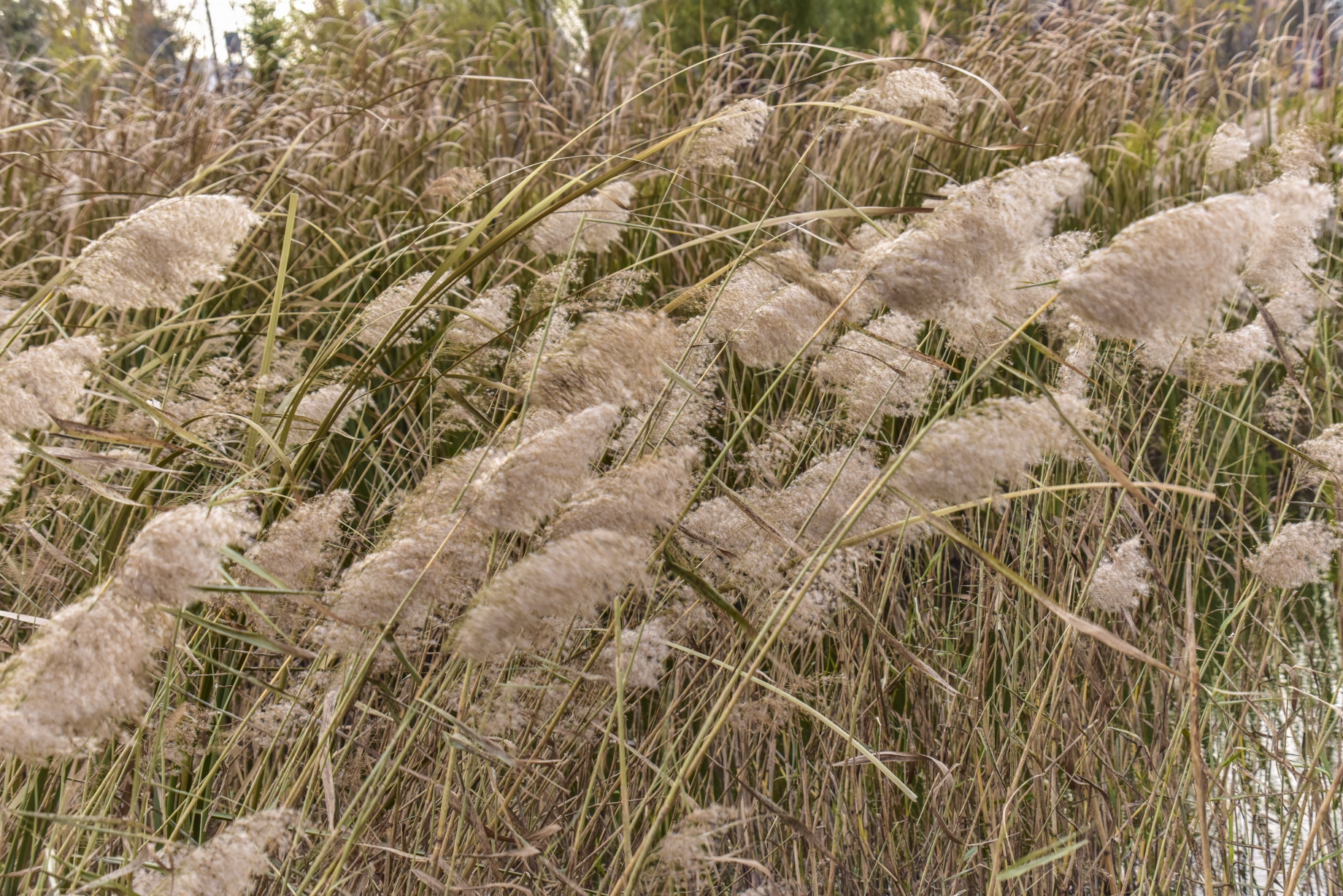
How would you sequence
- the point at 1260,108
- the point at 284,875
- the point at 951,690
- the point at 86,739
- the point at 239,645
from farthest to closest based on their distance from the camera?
1. the point at 1260,108
2. the point at 239,645
3. the point at 951,690
4. the point at 284,875
5. the point at 86,739

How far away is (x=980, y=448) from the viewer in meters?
0.90

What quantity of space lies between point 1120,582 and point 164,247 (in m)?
1.33

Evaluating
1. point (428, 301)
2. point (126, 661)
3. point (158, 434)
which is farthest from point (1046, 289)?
point (158, 434)

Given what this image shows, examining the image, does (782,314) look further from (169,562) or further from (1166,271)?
(169,562)

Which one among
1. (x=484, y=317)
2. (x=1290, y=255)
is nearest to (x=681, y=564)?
(x=484, y=317)

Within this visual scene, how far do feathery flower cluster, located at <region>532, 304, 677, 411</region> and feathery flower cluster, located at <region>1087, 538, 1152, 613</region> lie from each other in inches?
30.1

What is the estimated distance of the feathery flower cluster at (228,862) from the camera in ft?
2.97

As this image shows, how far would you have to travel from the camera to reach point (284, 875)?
108 cm

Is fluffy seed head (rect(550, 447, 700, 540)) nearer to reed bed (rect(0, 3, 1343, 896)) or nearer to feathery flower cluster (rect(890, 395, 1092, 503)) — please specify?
reed bed (rect(0, 3, 1343, 896))

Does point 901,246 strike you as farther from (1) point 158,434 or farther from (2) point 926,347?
(1) point 158,434

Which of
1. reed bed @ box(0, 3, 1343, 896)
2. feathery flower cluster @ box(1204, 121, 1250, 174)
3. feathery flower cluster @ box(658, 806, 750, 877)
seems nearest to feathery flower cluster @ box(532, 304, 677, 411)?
reed bed @ box(0, 3, 1343, 896)

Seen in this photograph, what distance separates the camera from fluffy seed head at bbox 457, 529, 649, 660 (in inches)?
33.8

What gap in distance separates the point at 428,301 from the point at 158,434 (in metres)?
0.62

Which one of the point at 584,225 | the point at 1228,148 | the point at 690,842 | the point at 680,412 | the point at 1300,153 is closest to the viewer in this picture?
the point at 690,842
